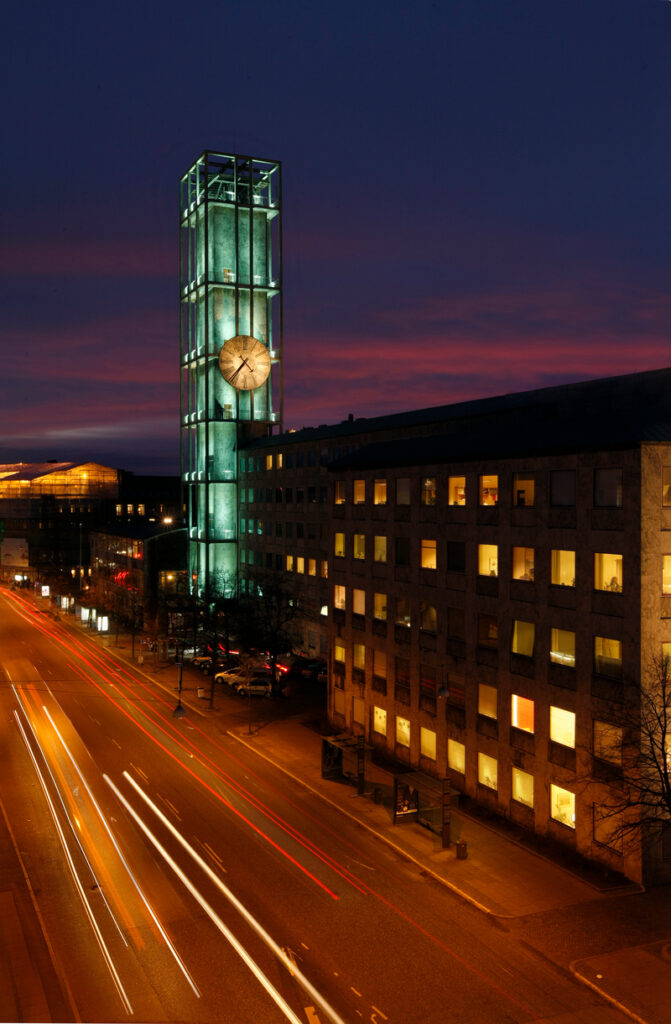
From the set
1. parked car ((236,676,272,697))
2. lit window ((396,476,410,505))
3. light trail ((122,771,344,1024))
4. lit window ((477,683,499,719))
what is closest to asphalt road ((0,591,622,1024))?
light trail ((122,771,344,1024))

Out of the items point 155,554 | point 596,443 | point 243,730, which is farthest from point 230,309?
point 596,443

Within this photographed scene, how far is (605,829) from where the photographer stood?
30984mm

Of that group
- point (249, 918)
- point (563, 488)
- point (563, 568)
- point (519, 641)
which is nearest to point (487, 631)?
point (519, 641)

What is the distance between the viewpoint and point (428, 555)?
42.8 meters

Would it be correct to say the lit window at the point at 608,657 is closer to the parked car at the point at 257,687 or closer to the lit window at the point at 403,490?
the lit window at the point at 403,490

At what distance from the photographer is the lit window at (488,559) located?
37812 millimetres

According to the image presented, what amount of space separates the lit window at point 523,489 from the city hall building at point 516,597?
0.08m

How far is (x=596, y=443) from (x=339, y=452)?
46.1m

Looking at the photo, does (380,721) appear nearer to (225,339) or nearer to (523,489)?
(523,489)

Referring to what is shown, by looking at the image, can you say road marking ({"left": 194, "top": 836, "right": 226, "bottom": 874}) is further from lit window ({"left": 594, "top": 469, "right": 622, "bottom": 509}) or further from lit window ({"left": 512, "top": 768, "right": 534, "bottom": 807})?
lit window ({"left": 594, "top": 469, "right": 622, "bottom": 509})

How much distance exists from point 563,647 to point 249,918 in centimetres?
1631

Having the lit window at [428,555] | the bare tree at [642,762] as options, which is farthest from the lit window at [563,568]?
the lit window at [428,555]

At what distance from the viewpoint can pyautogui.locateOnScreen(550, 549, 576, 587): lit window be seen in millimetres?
33219

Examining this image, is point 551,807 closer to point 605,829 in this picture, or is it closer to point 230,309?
point 605,829
